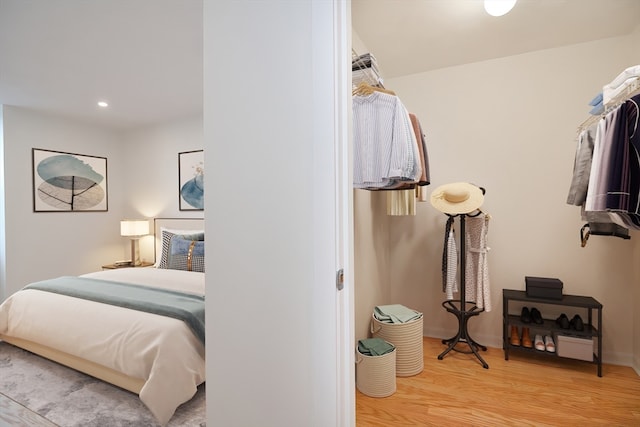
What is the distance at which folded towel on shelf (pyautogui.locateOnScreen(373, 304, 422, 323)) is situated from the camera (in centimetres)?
234

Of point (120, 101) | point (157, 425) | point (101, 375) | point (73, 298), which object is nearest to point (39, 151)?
point (120, 101)

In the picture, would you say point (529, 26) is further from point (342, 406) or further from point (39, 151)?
point (39, 151)

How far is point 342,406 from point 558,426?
153 centimetres

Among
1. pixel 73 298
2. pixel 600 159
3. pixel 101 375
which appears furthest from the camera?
pixel 73 298

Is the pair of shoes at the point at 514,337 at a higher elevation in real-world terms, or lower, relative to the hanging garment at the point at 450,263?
lower

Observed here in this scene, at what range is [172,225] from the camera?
4.29 m

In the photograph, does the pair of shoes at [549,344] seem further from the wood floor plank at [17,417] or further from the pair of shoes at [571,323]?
the wood floor plank at [17,417]

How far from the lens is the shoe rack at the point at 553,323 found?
7.48 ft

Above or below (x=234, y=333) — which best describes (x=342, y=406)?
below

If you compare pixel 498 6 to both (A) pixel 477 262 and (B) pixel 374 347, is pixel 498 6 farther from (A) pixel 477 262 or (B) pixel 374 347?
(B) pixel 374 347

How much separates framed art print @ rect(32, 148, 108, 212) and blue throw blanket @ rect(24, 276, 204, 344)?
1.71m

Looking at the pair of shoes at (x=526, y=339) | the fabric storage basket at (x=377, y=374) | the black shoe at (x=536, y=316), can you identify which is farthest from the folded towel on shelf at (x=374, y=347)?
the black shoe at (x=536, y=316)

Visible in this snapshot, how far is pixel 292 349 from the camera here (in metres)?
1.05

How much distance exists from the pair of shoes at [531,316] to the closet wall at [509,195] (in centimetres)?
17
